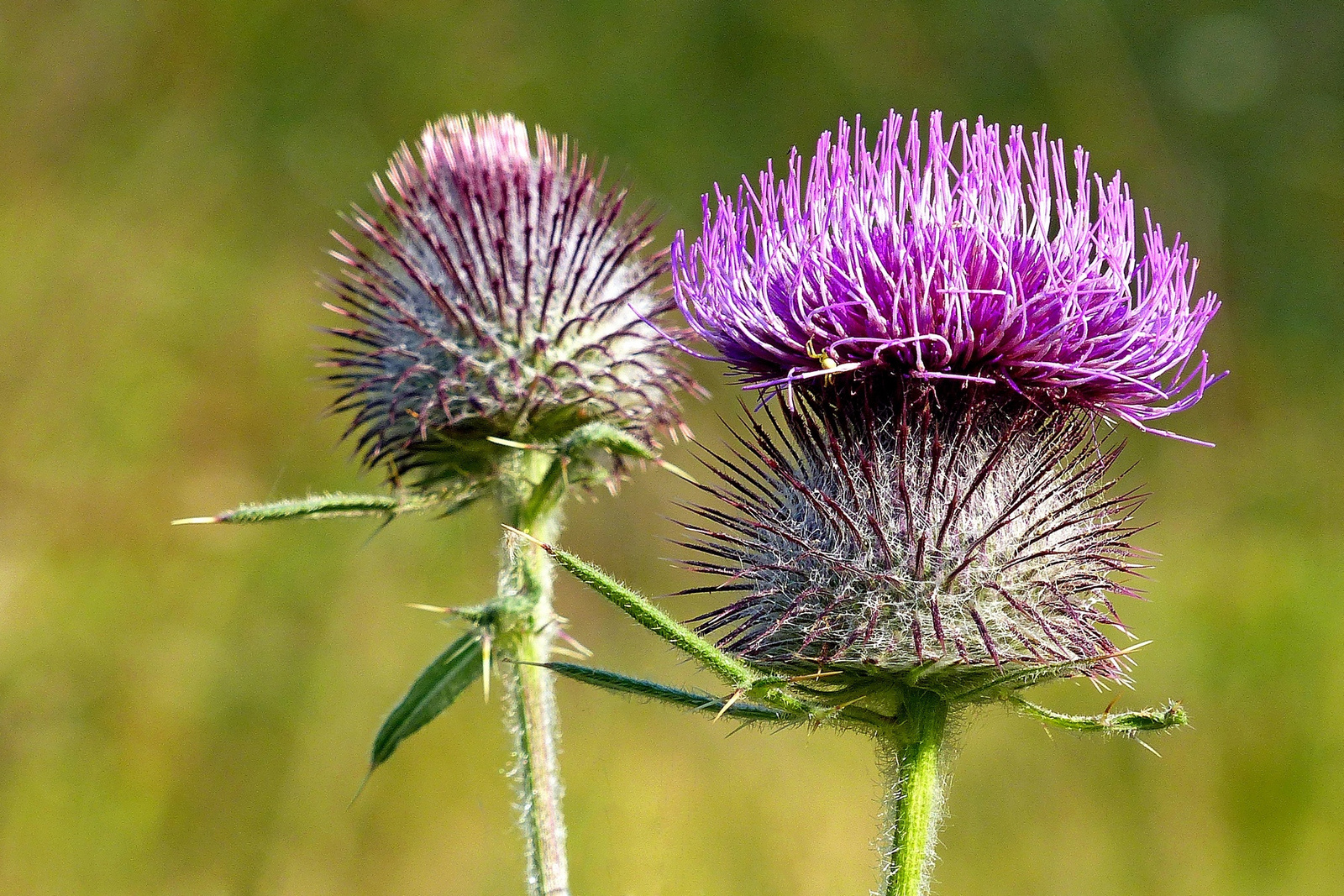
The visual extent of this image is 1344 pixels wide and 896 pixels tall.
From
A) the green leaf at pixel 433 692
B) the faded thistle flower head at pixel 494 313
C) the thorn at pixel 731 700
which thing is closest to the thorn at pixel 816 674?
the thorn at pixel 731 700

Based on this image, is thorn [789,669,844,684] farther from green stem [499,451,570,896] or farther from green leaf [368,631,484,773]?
green leaf [368,631,484,773]

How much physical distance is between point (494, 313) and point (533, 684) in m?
0.97

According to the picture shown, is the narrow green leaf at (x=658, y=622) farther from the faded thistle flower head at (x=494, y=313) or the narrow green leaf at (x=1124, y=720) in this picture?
the faded thistle flower head at (x=494, y=313)

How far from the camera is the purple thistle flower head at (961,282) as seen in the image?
1982 mm

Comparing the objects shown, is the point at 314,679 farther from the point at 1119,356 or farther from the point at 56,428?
the point at 1119,356

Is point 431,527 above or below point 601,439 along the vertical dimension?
above

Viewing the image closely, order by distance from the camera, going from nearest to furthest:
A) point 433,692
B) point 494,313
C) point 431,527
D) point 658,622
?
point 658,622 → point 433,692 → point 494,313 → point 431,527

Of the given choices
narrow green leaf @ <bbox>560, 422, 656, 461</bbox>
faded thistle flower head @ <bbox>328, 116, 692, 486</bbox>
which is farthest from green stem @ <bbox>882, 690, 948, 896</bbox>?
faded thistle flower head @ <bbox>328, 116, 692, 486</bbox>

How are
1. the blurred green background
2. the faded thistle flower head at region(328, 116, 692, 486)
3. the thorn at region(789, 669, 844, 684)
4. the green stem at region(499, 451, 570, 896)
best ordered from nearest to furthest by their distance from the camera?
the thorn at region(789, 669, 844, 684) → the green stem at region(499, 451, 570, 896) → the faded thistle flower head at region(328, 116, 692, 486) → the blurred green background

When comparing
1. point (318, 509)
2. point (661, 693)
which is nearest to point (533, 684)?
point (318, 509)

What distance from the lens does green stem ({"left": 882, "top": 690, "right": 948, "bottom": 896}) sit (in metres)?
1.90

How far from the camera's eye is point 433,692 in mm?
2512

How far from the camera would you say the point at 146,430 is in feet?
19.4

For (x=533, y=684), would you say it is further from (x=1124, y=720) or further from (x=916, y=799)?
(x=1124, y=720)
